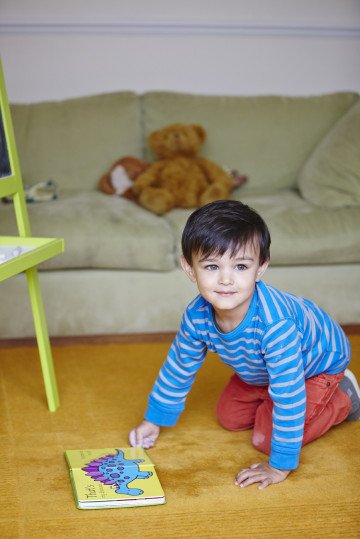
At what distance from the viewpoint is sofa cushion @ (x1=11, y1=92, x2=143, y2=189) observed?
2.44 m

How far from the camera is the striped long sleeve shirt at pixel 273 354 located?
1.17 metres

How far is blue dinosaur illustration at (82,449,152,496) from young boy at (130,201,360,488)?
121 millimetres

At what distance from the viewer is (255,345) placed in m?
1.19

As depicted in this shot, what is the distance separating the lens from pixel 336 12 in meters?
2.85

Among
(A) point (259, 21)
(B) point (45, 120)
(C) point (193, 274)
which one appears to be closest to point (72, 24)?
(B) point (45, 120)

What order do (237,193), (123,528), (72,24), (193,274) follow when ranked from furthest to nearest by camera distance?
(72,24)
(237,193)
(193,274)
(123,528)

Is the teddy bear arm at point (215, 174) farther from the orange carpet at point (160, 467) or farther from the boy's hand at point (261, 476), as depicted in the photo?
the boy's hand at point (261, 476)

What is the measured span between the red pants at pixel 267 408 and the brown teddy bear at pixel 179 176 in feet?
3.00

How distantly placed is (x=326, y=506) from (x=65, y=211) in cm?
130

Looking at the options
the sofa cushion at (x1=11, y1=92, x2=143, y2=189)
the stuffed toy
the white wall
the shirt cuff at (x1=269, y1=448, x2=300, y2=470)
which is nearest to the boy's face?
the shirt cuff at (x1=269, y1=448, x2=300, y2=470)

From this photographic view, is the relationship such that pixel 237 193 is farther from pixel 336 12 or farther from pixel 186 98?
pixel 336 12

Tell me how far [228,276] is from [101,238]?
87 centimetres

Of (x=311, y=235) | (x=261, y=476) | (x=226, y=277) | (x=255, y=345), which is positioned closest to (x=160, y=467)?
(x=261, y=476)

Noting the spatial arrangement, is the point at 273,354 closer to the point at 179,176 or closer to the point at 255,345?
the point at 255,345
